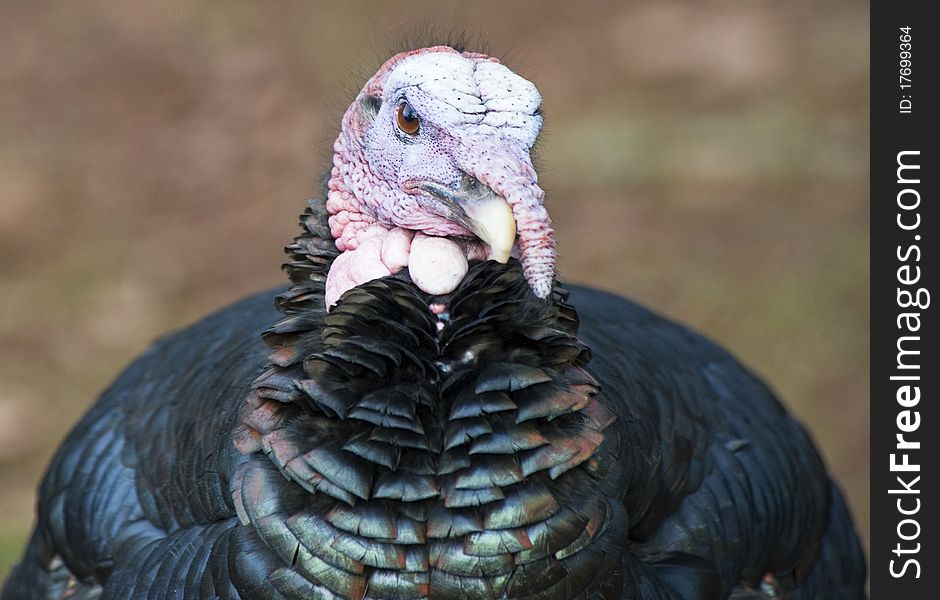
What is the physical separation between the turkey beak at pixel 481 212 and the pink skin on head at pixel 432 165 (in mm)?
14

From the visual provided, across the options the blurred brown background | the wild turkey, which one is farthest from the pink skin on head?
the blurred brown background

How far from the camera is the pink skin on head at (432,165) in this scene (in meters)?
2.23

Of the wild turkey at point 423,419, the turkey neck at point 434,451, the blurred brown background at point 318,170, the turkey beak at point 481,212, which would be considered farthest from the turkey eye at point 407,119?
the blurred brown background at point 318,170

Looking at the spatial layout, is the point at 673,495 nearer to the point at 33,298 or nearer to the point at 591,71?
the point at 33,298

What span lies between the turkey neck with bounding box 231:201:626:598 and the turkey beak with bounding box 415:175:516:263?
105 millimetres

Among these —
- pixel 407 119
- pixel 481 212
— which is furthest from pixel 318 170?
pixel 481 212

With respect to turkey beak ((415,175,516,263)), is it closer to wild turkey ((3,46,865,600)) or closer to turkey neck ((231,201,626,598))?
wild turkey ((3,46,865,600))

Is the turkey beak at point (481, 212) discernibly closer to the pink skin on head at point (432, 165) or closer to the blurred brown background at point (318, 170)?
the pink skin on head at point (432, 165)

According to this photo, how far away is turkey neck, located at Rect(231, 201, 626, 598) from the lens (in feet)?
7.31

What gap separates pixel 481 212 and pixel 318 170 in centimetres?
440

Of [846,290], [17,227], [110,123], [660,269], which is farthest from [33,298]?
[846,290]
